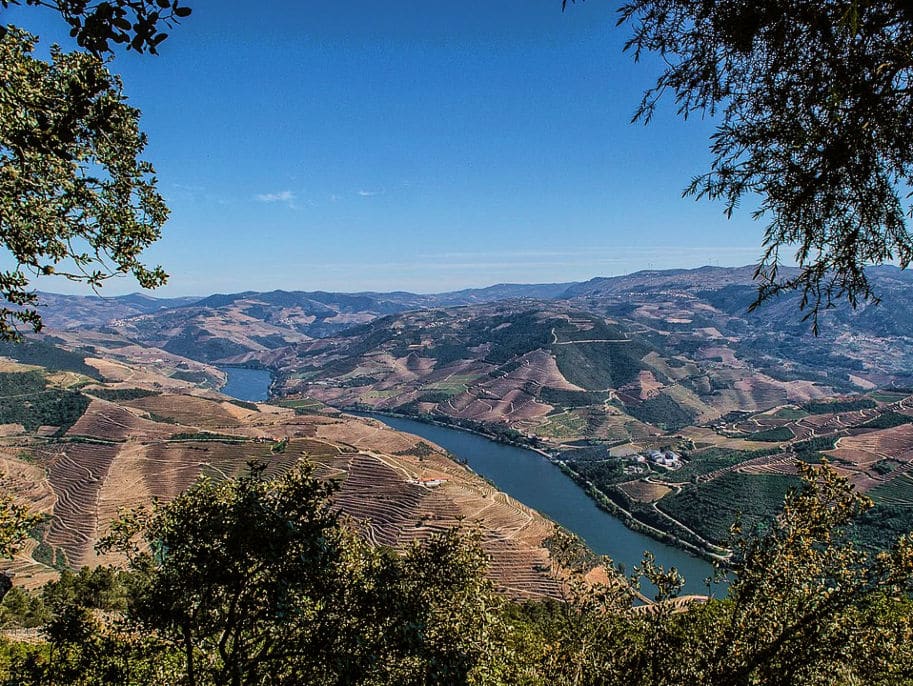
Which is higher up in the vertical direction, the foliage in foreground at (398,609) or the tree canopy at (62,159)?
the tree canopy at (62,159)

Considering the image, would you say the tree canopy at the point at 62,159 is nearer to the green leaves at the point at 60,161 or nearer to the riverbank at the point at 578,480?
the green leaves at the point at 60,161

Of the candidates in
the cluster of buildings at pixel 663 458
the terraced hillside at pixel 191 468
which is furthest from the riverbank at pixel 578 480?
the terraced hillside at pixel 191 468

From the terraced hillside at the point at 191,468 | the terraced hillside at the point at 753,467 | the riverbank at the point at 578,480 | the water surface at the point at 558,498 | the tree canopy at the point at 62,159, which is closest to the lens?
the tree canopy at the point at 62,159

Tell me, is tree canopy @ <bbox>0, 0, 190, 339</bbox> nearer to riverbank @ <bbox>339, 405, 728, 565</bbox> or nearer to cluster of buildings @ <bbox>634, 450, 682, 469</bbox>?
riverbank @ <bbox>339, 405, 728, 565</bbox>

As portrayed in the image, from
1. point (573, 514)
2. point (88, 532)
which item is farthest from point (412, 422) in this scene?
point (88, 532)

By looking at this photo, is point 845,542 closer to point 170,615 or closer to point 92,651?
point 170,615
